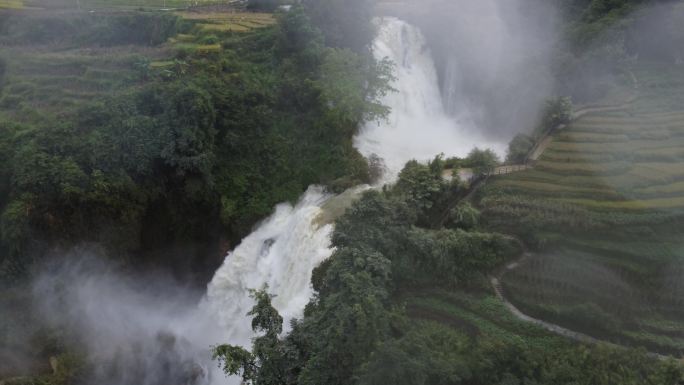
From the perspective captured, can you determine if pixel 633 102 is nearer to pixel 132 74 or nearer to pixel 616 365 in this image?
pixel 616 365

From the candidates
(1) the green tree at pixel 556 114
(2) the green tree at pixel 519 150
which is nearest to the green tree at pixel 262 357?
(2) the green tree at pixel 519 150

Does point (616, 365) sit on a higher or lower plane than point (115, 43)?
lower

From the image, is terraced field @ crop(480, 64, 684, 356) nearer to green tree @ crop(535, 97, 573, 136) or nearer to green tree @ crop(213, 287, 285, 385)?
green tree @ crop(535, 97, 573, 136)

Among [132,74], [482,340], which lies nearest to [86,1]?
[132,74]

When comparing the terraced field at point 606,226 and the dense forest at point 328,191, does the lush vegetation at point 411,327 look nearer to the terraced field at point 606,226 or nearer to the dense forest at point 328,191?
the dense forest at point 328,191

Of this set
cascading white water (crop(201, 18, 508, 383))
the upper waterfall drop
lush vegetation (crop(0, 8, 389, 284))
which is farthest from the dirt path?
the upper waterfall drop

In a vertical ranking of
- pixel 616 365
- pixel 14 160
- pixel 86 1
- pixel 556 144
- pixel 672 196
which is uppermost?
pixel 86 1

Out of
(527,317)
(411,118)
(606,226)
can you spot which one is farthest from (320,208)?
(411,118)

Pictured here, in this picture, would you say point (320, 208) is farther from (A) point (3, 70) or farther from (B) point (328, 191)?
(A) point (3, 70)
